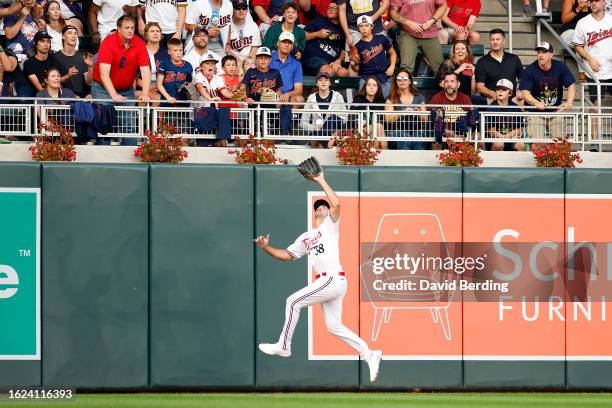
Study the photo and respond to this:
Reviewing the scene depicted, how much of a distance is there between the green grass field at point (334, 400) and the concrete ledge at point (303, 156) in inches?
126

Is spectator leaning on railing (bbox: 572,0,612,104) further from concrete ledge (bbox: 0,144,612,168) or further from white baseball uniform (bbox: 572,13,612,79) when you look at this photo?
concrete ledge (bbox: 0,144,612,168)

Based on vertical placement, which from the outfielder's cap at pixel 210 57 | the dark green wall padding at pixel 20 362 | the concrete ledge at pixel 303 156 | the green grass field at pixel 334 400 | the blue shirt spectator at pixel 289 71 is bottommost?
the green grass field at pixel 334 400

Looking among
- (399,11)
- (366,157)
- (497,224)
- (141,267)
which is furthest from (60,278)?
(399,11)

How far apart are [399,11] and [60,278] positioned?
7.32 m

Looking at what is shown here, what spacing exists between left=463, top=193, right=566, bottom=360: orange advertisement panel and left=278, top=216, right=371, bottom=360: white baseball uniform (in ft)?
9.22

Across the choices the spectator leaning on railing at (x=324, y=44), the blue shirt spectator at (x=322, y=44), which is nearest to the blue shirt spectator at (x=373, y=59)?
the spectator leaning on railing at (x=324, y=44)

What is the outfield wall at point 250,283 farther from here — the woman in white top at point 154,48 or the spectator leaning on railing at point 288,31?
the spectator leaning on railing at point 288,31

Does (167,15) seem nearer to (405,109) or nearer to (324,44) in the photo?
(324,44)

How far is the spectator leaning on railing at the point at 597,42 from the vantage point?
2033 centimetres

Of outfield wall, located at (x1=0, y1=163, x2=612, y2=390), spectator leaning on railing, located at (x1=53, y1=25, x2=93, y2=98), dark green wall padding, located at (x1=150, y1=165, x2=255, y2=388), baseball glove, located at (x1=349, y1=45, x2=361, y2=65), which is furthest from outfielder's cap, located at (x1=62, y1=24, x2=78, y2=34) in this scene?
baseball glove, located at (x1=349, y1=45, x2=361, y2=65)

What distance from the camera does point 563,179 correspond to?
17.7 m

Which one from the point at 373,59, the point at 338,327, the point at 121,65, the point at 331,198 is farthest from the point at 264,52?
the point at 338,327

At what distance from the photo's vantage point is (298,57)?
19688 mm
